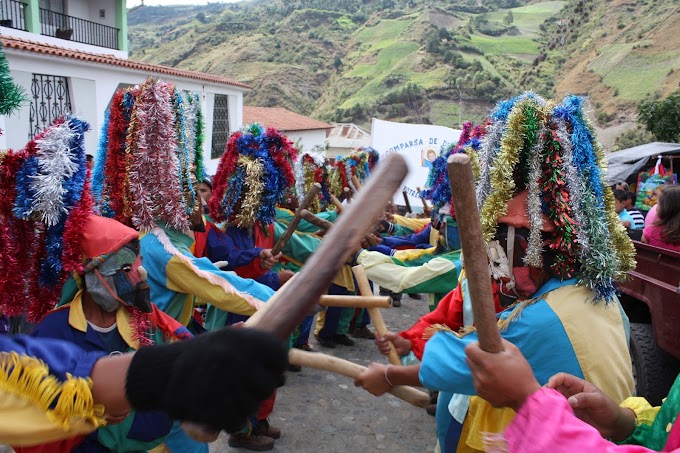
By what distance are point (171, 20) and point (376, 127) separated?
480 ft

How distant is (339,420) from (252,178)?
2.41m

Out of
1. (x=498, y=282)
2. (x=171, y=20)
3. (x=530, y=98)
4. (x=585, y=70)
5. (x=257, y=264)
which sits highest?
(x=171, y=20)

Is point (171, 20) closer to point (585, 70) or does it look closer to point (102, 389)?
point (585, 70)

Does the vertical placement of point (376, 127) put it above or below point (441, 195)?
above

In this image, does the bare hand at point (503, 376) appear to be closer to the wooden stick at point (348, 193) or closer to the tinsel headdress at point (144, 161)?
the tinsel headdress at point (144, 161)

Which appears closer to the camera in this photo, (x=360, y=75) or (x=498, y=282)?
(x=498, y=282)

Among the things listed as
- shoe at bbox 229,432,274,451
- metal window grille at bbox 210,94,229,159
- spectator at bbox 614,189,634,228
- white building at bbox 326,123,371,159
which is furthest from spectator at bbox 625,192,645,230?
white building at bbox 326,123,371,159

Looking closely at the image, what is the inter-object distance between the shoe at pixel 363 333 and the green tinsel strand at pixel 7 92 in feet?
20.3

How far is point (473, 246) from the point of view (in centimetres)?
144

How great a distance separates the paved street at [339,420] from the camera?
4.73m

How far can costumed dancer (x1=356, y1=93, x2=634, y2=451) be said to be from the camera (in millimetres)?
2061

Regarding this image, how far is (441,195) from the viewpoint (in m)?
6.16

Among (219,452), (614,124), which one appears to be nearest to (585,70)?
(614,124)

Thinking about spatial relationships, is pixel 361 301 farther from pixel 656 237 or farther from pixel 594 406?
pixel 656 237
